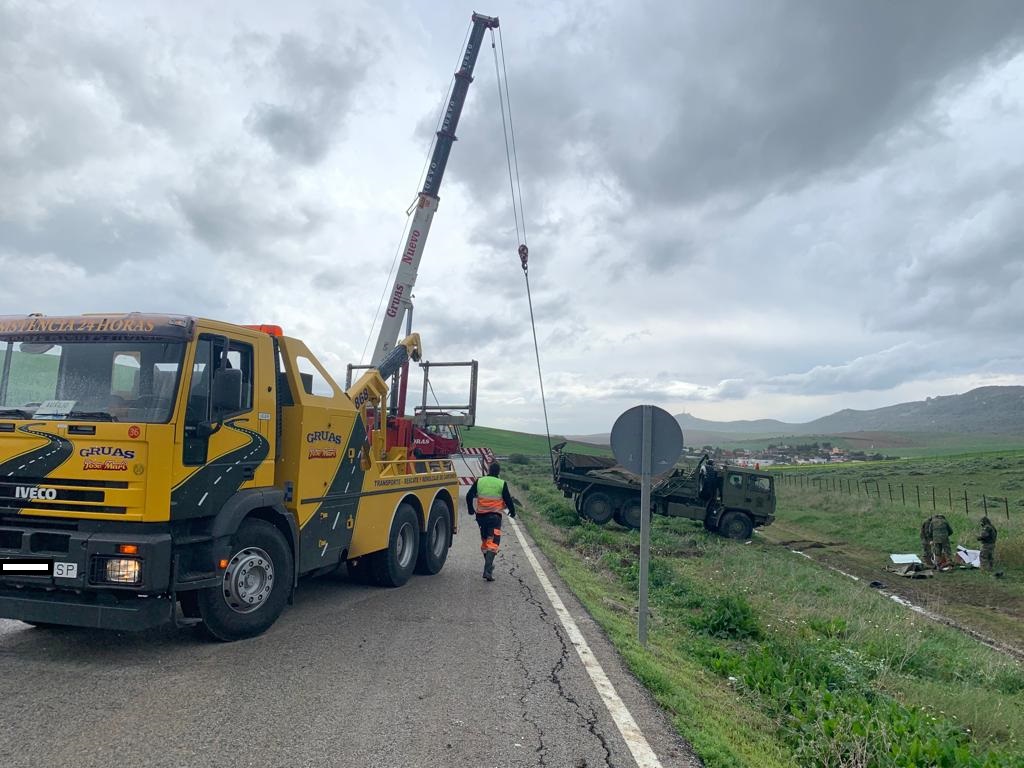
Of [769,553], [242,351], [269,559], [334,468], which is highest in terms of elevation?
[242,351]

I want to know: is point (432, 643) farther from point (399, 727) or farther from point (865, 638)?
point (865, 638)

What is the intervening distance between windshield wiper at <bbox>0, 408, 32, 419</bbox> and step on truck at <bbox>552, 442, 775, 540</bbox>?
1673cm

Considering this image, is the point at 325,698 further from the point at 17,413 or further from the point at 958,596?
the point at 958,596

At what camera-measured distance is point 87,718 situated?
440 centimetres

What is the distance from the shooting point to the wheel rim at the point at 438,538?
10.3 m

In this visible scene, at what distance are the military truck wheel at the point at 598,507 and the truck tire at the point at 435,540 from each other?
10822 mm

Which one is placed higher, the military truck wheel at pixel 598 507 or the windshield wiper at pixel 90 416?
the windshield wiper at pixel 90 416

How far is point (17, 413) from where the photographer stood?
18.7 ft

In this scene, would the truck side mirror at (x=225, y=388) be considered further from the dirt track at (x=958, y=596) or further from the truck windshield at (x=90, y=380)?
the dirt track at (x=958, y=596)

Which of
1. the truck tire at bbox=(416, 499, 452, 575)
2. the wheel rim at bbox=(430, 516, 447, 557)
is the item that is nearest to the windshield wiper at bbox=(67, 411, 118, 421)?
the truck tire at bbox=(416, 499, 452, 575)

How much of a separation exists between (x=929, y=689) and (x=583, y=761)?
13.4 feet

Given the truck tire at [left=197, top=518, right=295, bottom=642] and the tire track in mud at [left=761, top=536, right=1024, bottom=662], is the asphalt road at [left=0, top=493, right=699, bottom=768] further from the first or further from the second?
the tire track in mud at [left=761, top=536, right=1024, bottom=662]

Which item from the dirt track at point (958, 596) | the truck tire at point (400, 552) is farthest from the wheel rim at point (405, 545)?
the dirt track at point (958, 596)

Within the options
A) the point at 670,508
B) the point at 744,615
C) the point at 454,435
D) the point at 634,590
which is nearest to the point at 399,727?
the point at 744,615
